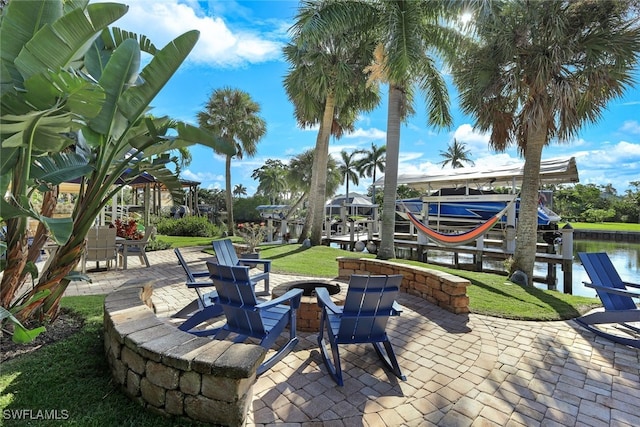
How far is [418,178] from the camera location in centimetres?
1469

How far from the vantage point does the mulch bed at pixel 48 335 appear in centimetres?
278

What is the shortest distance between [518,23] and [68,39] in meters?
8.22

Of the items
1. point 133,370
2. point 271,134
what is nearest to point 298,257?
point 133,370

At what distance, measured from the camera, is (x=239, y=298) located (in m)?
2.72

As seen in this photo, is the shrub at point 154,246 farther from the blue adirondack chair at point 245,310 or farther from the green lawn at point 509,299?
the blue adirondack chair at point 245,310

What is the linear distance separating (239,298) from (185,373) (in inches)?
31.2

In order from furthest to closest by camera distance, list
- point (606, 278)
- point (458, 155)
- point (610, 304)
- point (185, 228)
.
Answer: point (458, 155)
point (185, 228)
point (606, 278)
point (610, 304)

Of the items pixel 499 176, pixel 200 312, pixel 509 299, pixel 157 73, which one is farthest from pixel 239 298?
pixel 499 176

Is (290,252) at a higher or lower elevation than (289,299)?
lower

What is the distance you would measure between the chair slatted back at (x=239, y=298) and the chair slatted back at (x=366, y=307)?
0.75 m

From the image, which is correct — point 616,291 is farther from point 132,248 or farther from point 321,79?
point 321,79

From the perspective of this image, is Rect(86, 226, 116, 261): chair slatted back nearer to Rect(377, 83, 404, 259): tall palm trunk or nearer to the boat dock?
Rect(377, 83, 404, 259): tall palm trunk

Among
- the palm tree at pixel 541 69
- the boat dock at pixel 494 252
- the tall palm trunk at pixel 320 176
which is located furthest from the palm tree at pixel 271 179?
the palm tree at pixel 541 69

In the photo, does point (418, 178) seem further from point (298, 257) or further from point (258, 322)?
point (258, 322)
